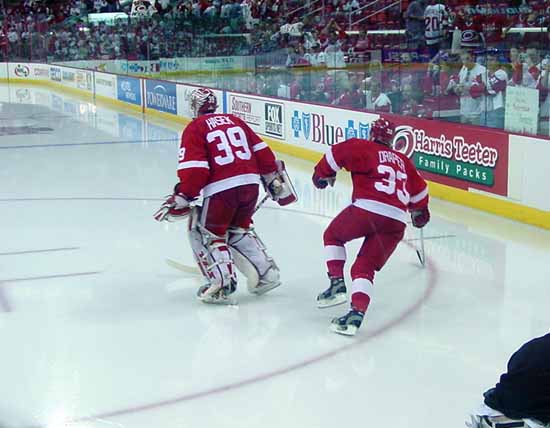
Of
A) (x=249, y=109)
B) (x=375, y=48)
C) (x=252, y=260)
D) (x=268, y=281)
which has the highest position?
(x=375, y=48)

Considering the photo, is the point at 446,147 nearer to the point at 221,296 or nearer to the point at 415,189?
the point at 415,189

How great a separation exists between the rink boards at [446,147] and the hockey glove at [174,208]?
131 inches

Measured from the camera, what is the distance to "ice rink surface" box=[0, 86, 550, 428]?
3582mm

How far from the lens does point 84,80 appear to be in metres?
21.3

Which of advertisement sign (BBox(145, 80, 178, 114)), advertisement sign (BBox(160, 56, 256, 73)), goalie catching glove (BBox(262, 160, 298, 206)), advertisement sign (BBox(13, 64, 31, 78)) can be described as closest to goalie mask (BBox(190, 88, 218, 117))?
goalie catching glove (BBox(262, 160, 298, 206))

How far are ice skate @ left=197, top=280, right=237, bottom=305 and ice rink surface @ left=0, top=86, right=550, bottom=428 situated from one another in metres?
0.10

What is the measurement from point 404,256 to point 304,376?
2416mm

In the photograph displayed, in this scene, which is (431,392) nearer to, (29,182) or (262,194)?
(262,194)

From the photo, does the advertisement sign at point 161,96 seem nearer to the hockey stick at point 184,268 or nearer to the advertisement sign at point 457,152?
the advertisement sign at point 457,152

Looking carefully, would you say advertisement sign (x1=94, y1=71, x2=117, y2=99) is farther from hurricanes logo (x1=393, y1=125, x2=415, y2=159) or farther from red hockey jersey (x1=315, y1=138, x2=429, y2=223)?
red hockey jersey (x1=315, y1=138, x2=429, y2=223)

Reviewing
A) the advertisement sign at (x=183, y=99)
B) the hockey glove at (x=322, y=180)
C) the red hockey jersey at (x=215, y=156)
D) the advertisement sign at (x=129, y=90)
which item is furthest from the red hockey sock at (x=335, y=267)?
the advertisement sign at (x=129, y=90)

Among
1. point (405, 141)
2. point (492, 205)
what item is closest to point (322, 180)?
point (492, 205)

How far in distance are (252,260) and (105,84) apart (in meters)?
15.4

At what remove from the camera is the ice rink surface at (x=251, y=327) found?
11.8 ft
